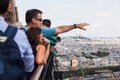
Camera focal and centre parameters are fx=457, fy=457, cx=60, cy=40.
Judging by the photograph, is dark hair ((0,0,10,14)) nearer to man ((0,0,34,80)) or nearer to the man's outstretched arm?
man ((0,0,34,80))

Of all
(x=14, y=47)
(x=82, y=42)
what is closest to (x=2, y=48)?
(x=14, y=47)

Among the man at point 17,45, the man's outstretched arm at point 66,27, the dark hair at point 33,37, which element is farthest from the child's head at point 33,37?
the man's outstretched arm at point 66,27

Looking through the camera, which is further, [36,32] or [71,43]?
[71,43]

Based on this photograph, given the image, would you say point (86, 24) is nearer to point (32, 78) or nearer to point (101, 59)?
point (32, 78)

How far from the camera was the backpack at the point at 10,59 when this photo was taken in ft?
9.86

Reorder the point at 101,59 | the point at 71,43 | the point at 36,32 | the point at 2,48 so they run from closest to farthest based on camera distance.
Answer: the point at 2,48
the point at 36,32
the point at 101,59
the point at 71,43

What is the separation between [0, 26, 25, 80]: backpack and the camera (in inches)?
118

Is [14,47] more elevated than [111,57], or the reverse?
[14,47]

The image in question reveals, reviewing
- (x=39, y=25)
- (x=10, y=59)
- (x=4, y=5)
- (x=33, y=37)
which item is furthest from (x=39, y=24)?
(x=10, y=59)

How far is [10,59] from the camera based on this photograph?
9.94ft

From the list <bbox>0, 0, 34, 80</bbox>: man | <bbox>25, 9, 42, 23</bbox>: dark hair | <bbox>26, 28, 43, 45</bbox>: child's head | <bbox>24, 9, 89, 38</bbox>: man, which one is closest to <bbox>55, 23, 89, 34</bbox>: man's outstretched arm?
<bbox>24, 9, 89, 38</bbox>: man

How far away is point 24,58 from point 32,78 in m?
0.48

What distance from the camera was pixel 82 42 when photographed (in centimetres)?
18950

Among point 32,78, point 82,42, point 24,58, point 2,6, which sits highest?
point 2,6
